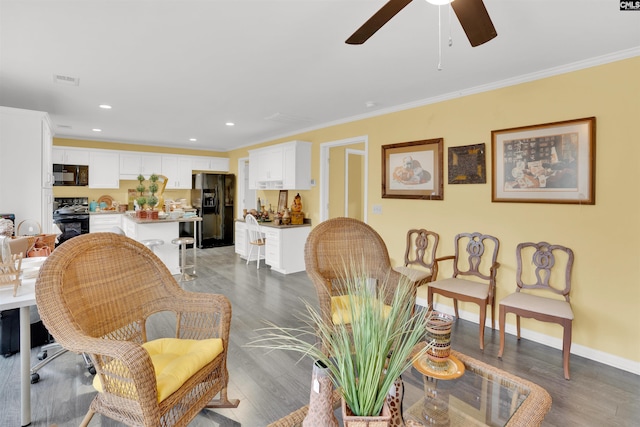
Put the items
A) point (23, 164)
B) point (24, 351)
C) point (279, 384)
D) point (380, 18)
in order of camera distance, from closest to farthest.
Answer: point (380, 18), point (24, 351), point (279, 384), point (23, 164)

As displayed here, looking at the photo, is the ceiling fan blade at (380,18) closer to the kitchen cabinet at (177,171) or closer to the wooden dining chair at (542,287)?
the wooden dining chair at (542,287)

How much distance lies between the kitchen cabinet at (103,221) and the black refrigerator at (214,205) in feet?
5.40

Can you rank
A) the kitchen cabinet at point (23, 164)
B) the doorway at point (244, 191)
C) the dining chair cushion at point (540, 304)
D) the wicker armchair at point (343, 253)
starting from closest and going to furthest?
the dining chair cushion at point (540, 304), the wicker armchair at point (343, 253), the kitchen cabinet at point (23, 164), the doorway at point (244, 191)

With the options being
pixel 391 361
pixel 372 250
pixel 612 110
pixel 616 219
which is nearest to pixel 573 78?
pixel 612 110

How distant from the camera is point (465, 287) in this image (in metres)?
3.00

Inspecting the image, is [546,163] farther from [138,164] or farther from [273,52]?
[138,164]

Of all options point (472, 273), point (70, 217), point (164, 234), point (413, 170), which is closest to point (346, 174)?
point (413, 170)

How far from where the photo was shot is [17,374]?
224 centimetres

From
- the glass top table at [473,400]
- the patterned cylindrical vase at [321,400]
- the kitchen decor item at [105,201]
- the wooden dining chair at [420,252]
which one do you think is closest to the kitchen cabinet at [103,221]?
the kitchen decor item at [105,201]

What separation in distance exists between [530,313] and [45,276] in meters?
3.14

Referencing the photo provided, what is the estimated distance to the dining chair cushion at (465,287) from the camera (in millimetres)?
2854

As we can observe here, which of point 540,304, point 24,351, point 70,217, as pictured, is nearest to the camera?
point 24,351

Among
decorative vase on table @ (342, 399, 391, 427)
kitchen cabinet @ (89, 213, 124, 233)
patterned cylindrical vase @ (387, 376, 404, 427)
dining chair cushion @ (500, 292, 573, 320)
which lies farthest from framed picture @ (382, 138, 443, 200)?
kitchen cabinet @ (89, 213, 124, 233)

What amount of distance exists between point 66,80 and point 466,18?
12.0 feet
